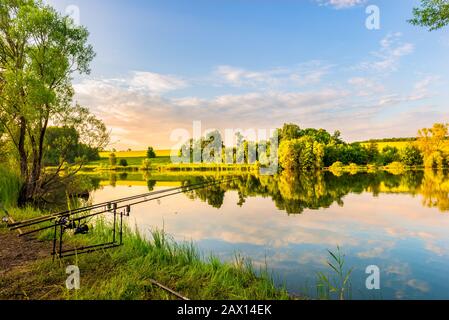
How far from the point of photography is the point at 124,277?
5574 mm

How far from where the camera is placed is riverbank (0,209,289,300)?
5.08 meters

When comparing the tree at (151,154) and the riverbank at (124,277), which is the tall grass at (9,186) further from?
the tree at (151,154)

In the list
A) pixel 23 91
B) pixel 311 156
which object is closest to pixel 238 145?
pixel 311 156

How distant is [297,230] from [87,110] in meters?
13.6

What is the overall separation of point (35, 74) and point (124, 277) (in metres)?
13.1

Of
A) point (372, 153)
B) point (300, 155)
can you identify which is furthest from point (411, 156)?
point (300, 155)

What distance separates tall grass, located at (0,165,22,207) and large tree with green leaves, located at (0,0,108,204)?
1.19ft

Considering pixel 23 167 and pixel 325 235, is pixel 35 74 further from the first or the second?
pixel 325 235

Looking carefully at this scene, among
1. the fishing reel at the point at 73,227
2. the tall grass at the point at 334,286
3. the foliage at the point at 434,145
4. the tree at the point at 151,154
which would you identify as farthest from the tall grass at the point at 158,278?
the tree at the point at 151,154

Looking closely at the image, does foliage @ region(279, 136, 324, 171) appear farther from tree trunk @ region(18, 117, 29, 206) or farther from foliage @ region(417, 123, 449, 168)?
tree trunk @ region(18, 117, 29, 206)

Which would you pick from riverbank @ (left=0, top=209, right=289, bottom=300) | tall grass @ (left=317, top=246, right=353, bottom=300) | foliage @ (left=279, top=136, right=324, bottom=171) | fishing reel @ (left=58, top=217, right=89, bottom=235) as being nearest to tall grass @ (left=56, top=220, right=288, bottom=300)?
riverbank @ (left=0, top=209, right=289, bottom=300)

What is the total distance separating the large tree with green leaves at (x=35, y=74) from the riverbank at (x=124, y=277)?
800cm

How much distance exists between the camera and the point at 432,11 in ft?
43.2
